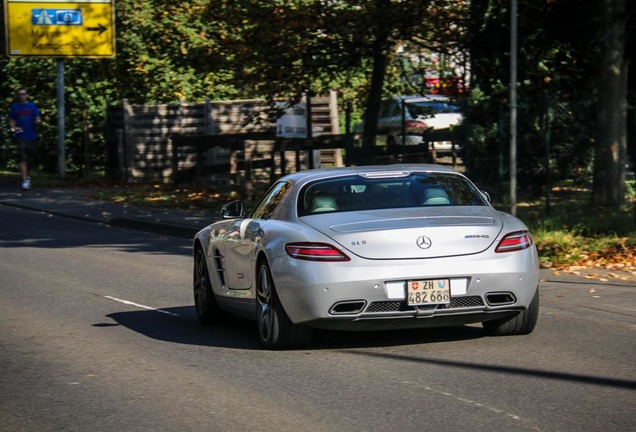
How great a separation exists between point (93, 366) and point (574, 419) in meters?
3.63

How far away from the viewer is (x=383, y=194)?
9797mm

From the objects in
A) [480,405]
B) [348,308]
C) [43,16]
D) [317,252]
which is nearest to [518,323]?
[348,308]

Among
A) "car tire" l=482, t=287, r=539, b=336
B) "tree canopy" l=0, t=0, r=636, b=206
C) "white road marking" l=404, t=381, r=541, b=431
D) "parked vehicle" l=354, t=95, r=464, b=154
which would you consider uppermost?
"tree canopy" l=0, t=0, r=636, b=206

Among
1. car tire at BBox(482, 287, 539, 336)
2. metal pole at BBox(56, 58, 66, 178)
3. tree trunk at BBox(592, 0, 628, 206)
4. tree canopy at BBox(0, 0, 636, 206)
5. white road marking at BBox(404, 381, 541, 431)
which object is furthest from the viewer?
metal pole at BBox(56, 58, 66, 178)

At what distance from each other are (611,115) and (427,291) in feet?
39.3

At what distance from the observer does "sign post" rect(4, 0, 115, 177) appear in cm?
3312

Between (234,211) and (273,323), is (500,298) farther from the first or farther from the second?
(234,211)

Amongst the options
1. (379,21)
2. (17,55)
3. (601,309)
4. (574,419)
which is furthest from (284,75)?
(574,419)

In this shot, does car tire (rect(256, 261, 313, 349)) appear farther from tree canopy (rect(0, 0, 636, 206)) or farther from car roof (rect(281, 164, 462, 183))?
tree canopy (rect(0, 0, 636, 206))

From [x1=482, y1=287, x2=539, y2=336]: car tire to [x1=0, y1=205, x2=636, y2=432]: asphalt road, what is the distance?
7cm

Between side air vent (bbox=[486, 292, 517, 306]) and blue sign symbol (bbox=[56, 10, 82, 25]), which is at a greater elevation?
blue sign symbol (bbox=[56, 10, 82, 25])

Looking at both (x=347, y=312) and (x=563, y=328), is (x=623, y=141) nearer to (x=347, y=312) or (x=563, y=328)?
(x=563, y=328)

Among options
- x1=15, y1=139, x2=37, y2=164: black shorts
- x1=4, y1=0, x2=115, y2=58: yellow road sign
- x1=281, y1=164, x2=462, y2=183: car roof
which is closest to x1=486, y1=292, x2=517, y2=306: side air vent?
x1=281, y1=164, x2=462, y2=183: car roof

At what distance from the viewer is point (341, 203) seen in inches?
382
